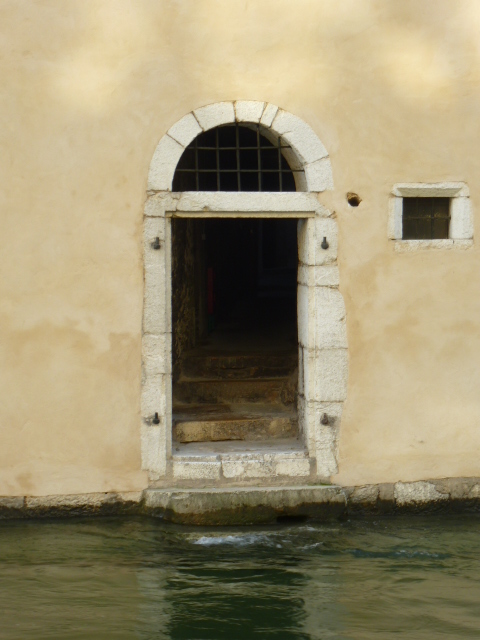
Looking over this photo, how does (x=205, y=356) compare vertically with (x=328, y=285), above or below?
below

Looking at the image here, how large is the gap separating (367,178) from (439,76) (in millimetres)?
921

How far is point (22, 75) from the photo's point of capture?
641 centimetres

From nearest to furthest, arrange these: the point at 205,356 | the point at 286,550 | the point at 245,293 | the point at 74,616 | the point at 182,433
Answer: the point at 74,616, the point at 286,550, the point at 182,433, the point at 205,356, the point at 245,293

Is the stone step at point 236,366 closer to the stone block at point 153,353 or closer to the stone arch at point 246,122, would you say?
the stone block at point 153,353

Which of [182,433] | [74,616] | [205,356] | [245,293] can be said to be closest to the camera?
[74,616]

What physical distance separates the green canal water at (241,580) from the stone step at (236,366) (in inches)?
78.8

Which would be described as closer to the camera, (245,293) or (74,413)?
(74,413)

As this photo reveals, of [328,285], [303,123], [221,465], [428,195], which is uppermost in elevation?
[303,123]

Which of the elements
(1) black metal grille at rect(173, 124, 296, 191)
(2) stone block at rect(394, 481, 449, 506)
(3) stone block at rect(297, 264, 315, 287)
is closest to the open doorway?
(1) black metal grille at rect(173, 124, 296, 191)

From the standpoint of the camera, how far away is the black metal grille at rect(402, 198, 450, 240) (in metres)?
6.86

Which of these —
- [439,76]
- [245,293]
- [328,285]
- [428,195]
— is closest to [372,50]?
[439,76]

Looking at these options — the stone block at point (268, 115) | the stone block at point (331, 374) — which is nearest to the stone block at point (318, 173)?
the stone block at point (268, 115)

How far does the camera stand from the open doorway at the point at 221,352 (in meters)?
7.34

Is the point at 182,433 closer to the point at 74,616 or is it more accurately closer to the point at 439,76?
the point at 74,616
